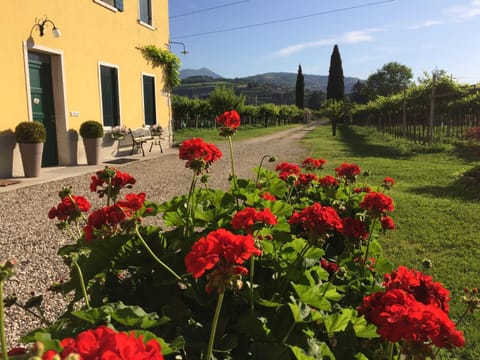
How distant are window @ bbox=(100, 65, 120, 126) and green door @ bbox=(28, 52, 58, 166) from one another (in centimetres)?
174

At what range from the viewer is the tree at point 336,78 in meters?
50.6

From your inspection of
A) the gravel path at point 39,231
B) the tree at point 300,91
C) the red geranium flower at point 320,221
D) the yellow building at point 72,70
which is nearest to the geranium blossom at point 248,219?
the red geranium flower at point 320,221

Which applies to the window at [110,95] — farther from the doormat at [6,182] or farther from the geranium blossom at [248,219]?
the geranium blossom at [248,219]

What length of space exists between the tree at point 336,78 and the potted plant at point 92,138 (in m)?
44.7

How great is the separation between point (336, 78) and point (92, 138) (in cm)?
4571

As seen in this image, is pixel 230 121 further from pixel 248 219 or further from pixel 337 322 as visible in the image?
pixel 337 322

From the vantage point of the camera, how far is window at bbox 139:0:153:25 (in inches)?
509

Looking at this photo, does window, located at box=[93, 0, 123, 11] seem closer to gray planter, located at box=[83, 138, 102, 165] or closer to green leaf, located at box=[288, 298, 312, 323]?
gray planter, located at box=[83, 138, 102, 165]

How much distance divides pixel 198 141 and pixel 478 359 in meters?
Result: 2.06

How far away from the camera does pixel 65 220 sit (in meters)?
1.76

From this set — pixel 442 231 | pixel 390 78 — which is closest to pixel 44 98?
pixel 442 231

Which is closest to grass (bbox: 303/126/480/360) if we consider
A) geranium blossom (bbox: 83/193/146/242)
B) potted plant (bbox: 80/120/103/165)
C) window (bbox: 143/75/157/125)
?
geranium blossom (bbox: 83/193/146/242)

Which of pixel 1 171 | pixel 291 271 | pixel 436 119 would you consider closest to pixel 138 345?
pixel 291 271

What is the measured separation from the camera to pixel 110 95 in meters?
11.1
